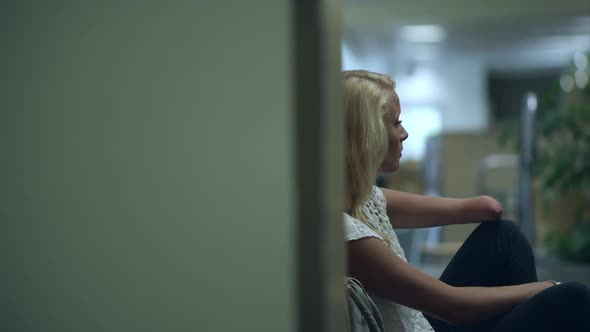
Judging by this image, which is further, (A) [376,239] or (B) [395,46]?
(B) [395,46]

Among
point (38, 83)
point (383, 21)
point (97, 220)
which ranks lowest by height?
point (97, 220)

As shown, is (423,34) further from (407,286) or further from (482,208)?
(407,286)

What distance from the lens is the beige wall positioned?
22.7 inches

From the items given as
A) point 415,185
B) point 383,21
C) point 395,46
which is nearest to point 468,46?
point 395,46

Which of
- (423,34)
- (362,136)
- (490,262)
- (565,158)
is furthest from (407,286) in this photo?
(423,34)

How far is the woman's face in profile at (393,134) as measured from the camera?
0.97 meters

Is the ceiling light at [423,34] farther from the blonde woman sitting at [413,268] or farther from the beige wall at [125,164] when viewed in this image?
the beige wall at [125,164]

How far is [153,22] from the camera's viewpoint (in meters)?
0.58

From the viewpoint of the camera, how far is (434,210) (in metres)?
1.17

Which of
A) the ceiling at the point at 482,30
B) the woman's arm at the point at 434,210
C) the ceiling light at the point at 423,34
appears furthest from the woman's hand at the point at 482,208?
the ceiling light at the point at 423,34

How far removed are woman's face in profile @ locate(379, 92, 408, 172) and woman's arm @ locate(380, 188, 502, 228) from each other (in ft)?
0.42

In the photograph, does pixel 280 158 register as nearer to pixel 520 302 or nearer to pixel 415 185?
pixel 520 302

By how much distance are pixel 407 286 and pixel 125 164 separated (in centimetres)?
42

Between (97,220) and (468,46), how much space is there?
7.29 meters
